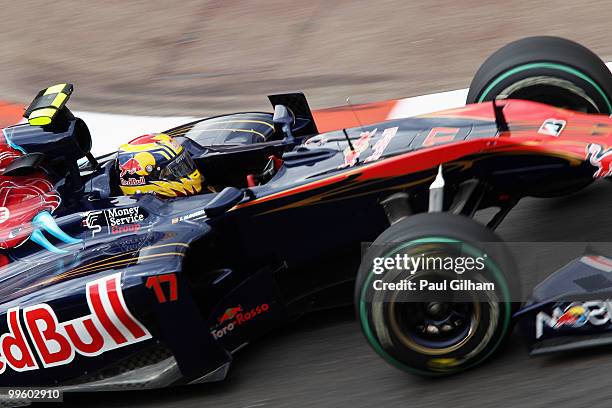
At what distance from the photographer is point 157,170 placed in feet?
17.4

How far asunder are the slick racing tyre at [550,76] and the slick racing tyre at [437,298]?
5.61 ft

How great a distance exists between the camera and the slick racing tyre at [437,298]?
163 inches

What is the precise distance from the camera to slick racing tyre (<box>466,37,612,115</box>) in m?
5.47

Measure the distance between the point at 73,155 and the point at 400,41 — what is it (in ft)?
17.5

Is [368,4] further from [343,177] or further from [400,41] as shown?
[343,177]

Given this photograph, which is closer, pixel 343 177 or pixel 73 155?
pixel 343 177

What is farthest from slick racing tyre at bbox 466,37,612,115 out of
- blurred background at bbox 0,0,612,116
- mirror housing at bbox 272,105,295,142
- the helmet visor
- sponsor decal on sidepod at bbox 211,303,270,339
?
blurred background at bbox 0,0,612,116

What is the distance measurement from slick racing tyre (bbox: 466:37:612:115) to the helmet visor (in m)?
1.83

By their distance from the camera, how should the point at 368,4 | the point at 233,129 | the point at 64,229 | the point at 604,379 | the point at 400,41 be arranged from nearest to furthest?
the point at 604,379
the point at 64,229
the point at 233,129
the point at 400,41
the point at 368,4

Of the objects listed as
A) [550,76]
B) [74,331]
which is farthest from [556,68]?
[74,331]

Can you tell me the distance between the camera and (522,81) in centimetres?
563

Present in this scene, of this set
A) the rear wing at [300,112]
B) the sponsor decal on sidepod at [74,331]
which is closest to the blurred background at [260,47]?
the rear wing at [300,112]

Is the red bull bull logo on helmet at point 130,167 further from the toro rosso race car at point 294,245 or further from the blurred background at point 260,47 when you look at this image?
the blurred background at point 260,47

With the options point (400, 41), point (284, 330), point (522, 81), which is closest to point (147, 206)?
point (284, 330)
